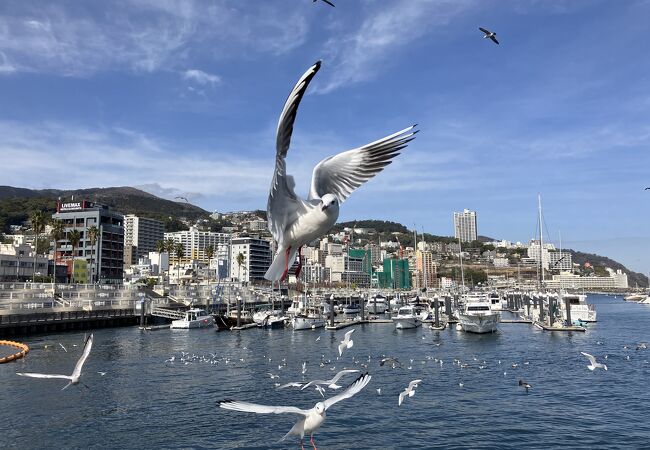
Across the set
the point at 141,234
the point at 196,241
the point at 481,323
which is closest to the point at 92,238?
the point at 481,323

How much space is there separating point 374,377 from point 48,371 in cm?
1465

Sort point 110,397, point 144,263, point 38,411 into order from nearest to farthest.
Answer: point 38,411, point 110,397, point 144,263

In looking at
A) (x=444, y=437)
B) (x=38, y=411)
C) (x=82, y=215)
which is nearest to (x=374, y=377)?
(x=444, y=437)

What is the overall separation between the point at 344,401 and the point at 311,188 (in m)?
12.8

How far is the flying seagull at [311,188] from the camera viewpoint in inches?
240

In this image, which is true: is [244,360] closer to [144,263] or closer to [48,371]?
[48,371]

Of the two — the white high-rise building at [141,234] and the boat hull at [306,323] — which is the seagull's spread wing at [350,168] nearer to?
the boat hull at [306,323]

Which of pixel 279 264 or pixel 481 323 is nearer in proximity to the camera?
pixel 279 264

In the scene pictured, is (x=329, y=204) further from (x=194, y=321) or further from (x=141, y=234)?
(x=141, y=234)

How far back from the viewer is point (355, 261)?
190m

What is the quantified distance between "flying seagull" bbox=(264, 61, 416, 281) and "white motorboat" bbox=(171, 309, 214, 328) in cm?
4286

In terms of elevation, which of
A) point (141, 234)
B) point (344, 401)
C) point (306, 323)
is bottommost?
point (344, 401)

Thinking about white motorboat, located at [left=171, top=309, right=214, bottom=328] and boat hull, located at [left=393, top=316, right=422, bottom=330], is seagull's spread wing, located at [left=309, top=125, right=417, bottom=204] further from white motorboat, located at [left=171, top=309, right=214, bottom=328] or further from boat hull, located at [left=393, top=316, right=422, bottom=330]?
white motorboat, located at [left=171, top=309, right=214, bottom=328]

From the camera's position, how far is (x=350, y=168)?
7391 millimetres
